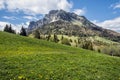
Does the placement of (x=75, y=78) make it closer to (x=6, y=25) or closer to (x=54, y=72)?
(x=54, y=72)

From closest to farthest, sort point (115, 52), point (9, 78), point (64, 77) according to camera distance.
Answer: point (9, 78), point (64, 77), point (115, 52)

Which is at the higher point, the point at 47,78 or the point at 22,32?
Answer: the point at 22,32

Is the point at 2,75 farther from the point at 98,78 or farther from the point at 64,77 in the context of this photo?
the point at 98,78

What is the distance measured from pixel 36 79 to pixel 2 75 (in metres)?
3.56

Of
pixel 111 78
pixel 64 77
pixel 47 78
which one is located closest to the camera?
pixel 47 78

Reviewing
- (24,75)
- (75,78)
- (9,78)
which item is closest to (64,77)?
(75,78)

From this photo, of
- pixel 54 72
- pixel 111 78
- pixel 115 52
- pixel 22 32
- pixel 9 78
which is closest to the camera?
pixel 9 78

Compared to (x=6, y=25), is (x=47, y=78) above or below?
below

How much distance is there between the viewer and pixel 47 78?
21.0 metres

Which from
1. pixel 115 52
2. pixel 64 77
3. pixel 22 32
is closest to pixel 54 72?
pixel 64 77

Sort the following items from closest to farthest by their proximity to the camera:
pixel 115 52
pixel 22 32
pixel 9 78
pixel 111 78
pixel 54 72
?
pixel 9 78 < pixel 54 72 < pixel 111 78 < pixel 22 32 < pixel 115 52

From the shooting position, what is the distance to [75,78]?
22.5 m

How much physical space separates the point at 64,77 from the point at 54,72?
6.53 feet

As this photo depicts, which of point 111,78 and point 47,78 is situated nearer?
point 47,78
